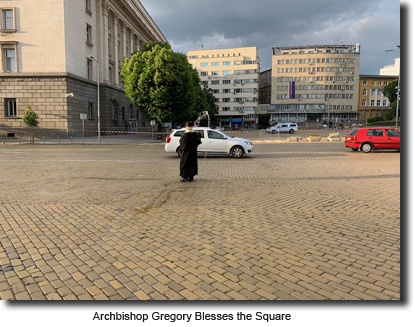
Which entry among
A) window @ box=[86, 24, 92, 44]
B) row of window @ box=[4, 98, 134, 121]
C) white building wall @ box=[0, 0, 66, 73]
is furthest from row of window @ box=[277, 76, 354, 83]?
white building wall @ box=[0, 0, 66, 73]

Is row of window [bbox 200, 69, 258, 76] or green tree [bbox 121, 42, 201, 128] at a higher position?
row of window [bbox 200, 69, 258, 76]

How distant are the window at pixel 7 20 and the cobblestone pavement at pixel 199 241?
32612 mm

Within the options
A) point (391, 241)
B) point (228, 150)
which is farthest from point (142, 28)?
point (391, 241)

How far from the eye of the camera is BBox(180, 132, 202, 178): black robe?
9.87 meters

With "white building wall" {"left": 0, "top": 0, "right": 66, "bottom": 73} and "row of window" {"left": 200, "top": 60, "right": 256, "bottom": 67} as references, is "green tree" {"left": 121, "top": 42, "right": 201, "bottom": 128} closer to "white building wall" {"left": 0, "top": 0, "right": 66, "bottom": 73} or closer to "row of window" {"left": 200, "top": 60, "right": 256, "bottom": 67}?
"white building wall" {"left": 0, "top": 0, "right": 66, "bottom": 73}

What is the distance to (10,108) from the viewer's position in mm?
35344

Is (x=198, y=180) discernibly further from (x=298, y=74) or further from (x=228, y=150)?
(x=298, y=74)

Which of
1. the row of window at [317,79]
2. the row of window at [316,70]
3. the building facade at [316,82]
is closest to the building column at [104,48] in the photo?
the building facade at [316,82]

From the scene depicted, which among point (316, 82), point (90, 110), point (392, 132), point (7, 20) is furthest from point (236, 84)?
point (392, 132)

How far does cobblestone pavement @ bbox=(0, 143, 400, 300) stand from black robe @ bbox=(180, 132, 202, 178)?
933mm

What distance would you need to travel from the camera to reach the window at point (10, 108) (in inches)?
1378

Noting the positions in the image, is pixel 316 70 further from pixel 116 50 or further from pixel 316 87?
pixel 116 50

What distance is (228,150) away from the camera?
17.5 meters

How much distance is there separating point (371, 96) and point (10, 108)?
113731 millimetres
